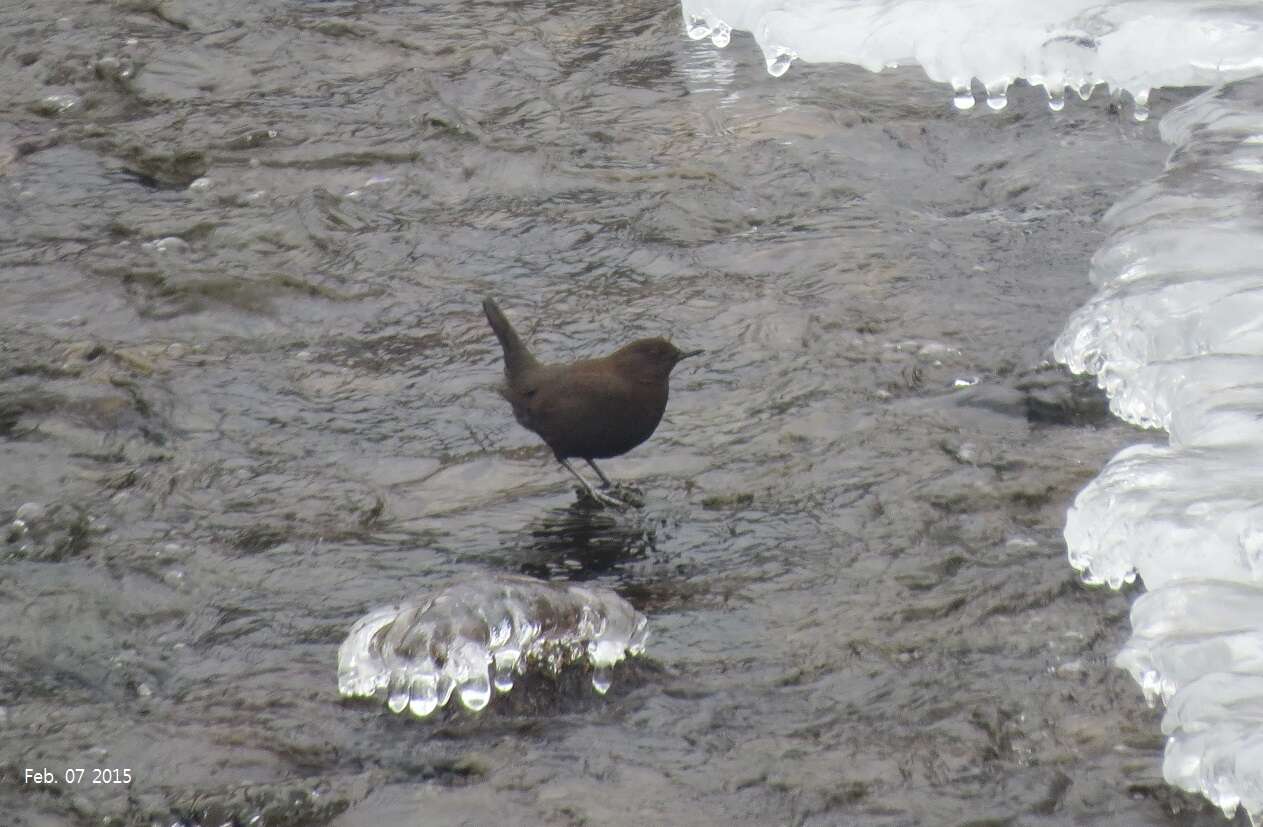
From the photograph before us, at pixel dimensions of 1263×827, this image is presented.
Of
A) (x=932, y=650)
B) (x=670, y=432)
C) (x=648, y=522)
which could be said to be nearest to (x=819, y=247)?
(x=670, y=432)

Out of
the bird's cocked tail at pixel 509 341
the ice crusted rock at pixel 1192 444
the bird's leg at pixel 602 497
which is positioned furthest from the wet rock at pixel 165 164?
the ice crusted rock at pixel 1192 444

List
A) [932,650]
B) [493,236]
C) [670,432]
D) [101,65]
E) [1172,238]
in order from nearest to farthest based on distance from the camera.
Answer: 1. [932,650]
2. [670,432]
3. [1172,238]
4. [493,236]
5. [101,65]

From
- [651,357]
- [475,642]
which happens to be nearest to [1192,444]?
[651,357]

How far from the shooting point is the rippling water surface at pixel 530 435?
3.33 metres

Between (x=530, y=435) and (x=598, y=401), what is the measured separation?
61cm

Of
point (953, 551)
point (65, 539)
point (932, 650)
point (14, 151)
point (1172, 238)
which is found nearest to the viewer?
point (932, 650)

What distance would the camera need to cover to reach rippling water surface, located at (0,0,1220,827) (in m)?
3.33

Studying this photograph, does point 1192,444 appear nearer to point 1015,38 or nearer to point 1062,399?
point 1062,399

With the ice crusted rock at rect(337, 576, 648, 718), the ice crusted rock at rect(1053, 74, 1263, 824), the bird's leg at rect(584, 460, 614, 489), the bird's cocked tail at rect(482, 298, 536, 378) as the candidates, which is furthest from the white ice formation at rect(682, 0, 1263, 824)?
the bird's cocked tail at rect(482, 298, 536, 378)

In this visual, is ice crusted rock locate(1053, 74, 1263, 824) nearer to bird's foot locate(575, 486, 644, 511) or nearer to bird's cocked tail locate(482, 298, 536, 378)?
bird's foot locate(575, 486, 644, 511)

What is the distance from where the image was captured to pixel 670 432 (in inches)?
195

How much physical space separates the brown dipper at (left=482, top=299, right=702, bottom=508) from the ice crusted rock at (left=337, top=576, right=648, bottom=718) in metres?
0.82

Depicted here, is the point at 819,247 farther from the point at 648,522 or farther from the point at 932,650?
the point at 932,650

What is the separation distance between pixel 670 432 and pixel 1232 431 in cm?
157
